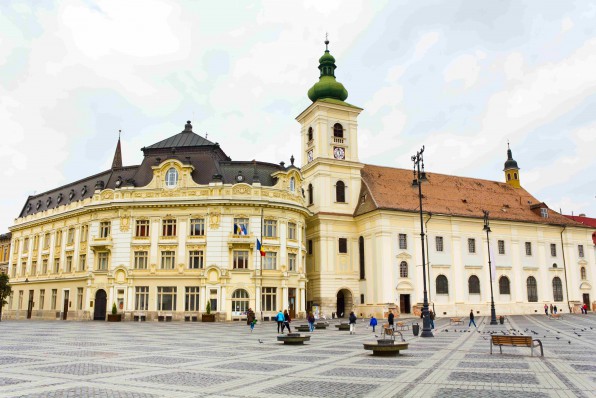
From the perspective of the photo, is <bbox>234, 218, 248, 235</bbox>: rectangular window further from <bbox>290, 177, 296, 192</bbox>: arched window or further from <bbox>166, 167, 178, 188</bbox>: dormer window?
<bbox>166, 167, 178, 188</bbox>: dormer window

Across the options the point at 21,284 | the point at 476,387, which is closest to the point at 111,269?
the point at 21,284

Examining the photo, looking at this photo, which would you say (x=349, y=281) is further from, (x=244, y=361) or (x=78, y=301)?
(x=244, y=361)

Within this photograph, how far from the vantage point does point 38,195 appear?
6775 cm

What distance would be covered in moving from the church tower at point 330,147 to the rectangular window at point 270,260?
38.0ft

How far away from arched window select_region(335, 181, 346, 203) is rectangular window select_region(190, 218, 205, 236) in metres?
18.3

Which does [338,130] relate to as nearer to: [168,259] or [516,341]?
[168,259]

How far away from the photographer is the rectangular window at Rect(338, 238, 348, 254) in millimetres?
60844

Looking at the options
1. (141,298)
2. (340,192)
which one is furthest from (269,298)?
(340,192)

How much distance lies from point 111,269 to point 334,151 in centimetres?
2883

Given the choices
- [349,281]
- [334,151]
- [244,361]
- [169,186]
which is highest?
[334,151]

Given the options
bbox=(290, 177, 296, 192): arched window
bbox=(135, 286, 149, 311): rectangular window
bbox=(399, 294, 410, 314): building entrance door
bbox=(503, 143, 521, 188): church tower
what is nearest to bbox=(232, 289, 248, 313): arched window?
bbox=(135, 286, 149, 311): rectangular window

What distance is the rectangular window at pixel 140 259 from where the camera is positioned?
1983 inches

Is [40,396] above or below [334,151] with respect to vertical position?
below

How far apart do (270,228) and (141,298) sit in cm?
1404
